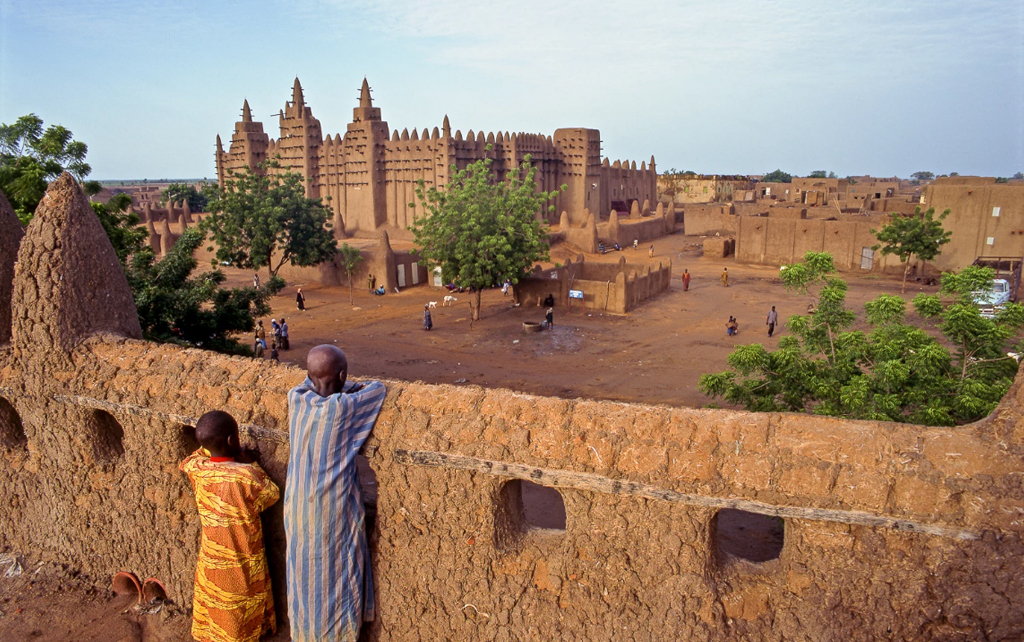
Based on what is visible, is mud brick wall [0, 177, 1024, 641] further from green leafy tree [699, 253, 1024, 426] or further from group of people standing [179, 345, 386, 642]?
green leafy tree [699, 253, 1024, 426]

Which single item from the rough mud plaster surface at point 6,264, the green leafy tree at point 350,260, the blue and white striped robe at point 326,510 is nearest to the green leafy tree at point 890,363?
the blue and white striped robe at point 326,510

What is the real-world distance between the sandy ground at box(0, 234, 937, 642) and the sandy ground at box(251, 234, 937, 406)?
1.8 inches

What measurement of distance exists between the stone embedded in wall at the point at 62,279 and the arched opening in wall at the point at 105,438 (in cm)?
73

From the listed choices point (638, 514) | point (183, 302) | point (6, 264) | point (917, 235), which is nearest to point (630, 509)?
point (638, 514)

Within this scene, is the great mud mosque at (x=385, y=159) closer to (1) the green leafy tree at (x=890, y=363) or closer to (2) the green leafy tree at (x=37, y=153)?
(2) the green leafy tree at (x=37, y=153)

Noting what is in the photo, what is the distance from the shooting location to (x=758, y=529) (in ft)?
29.6

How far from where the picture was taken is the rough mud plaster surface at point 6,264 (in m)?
6.89

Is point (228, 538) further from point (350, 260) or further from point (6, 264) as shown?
point (350, 260)

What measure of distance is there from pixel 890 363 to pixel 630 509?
3.96 m

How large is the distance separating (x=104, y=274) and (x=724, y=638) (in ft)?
21.0

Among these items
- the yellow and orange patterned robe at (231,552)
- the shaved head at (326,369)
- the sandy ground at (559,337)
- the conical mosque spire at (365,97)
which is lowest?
the sandy ground at (559,337)

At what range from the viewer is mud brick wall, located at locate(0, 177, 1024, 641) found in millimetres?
3771

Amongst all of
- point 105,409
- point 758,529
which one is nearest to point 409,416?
point 105,409

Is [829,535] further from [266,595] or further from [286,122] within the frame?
[286,122]
